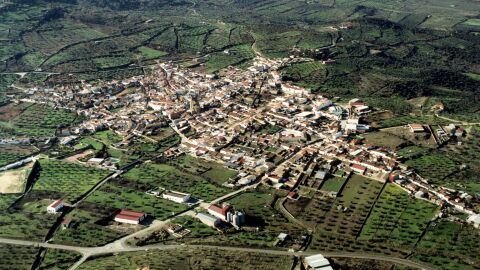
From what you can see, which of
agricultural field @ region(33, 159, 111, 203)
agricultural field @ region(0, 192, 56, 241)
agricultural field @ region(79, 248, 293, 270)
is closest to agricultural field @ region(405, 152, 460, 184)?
agricultural field @ region(79, 248, 293, 270)

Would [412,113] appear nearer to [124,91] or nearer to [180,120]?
[180,120]

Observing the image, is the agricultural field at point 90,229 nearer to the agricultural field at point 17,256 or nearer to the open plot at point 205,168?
the agricultural field at point 17,256

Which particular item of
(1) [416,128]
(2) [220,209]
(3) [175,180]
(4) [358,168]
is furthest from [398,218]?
(3) [175,180]

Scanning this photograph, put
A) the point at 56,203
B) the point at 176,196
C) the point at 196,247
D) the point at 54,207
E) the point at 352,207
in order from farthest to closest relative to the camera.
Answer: the point at 176,196 < the point at 56,203 < the point at 54,207 < the point at 352,207 < the point at 196,247

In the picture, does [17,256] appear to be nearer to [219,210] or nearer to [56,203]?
[56,203]

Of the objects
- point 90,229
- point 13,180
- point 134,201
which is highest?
point 134,201

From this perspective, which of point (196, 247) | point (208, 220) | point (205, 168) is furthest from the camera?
point (205, 168)

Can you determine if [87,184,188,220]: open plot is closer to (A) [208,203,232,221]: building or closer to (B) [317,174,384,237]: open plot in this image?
(A) [208,203,232,221]: building

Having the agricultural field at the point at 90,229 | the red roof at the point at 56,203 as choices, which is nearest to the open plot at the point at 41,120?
the red roof at the point at 56,203
